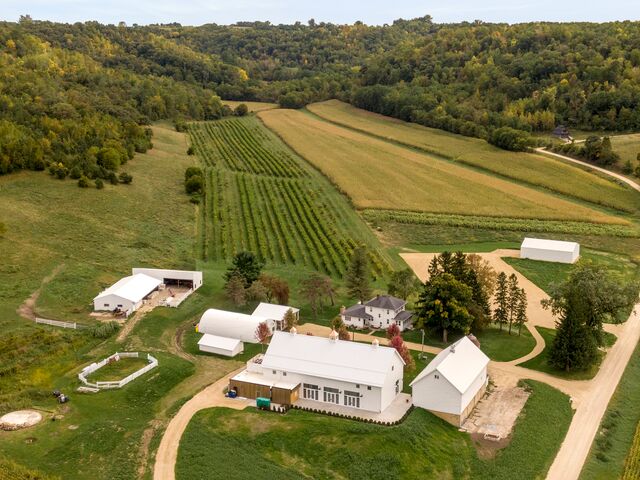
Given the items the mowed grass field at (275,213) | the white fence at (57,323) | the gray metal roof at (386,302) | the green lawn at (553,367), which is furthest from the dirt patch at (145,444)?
the mowed grass field at (275,213)

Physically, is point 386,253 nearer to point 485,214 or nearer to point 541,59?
point 485,214

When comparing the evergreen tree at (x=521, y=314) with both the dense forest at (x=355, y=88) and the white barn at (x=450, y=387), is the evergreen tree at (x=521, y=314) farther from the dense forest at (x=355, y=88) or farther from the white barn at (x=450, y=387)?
the dense forest at (x=355, y=88)

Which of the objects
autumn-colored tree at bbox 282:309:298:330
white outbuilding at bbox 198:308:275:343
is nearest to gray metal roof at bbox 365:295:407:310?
autumn-colored tree at bbox 282:309:298:330

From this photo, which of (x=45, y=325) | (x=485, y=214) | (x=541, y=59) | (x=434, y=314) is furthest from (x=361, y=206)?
(x=541, y=59)

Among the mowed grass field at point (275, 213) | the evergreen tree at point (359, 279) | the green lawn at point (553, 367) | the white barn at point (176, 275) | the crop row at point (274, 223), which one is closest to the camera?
the green lawn at point (553, 367)

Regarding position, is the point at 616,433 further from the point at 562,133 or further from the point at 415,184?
the point at 562,133

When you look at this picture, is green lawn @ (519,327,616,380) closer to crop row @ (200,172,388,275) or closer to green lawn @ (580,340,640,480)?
green lawn @ (580,340,640,480)
